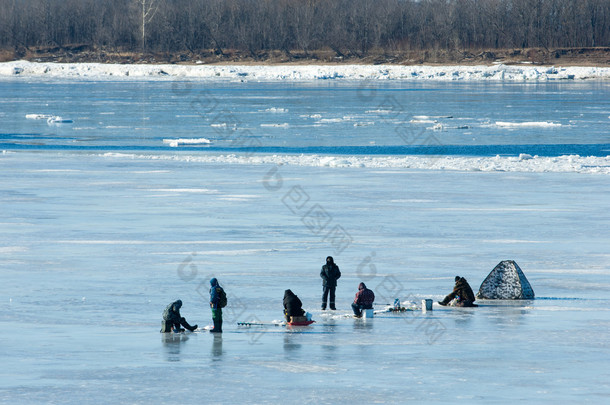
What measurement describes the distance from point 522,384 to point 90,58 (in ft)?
319

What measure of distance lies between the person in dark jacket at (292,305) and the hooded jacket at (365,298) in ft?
2.73

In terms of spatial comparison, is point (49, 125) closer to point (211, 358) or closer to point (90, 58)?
point (211, 358)

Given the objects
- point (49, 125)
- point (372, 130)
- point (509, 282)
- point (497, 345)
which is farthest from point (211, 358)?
point (49, 125)

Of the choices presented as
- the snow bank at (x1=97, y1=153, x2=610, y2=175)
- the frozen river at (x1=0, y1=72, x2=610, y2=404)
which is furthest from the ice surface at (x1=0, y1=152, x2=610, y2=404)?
the snow bank at (x1=97, y1=153, x2=610, y2=175)

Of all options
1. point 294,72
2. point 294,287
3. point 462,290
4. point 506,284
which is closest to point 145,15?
point 294,72

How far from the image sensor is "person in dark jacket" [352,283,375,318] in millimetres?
11441

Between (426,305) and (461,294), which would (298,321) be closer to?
(426,305)

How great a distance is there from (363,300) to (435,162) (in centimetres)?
1715

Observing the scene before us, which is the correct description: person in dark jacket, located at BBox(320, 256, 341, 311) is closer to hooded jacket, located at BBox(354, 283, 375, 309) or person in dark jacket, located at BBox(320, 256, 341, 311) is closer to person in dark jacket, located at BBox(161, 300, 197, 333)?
hooded jacket, located at BBox(354, 283, 375, 309)

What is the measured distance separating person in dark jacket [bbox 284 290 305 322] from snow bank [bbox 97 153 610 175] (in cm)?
1620

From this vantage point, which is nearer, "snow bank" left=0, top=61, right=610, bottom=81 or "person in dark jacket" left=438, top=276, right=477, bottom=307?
"person in dark jacket" left=438, top=276, right=477, bottom=307

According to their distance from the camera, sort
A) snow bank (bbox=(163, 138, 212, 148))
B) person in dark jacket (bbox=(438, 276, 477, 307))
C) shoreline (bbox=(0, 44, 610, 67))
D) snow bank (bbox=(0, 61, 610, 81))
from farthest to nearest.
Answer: shoreline (bbox=(0, 44, 610, 67)) → snow bank (bbox=(0, 61, 610, 81)) → snow bank (bbox=(163, 138, 212, 148)) → person in dark jacket (bbox=(438, 276, 477, 307))

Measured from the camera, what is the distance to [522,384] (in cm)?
839

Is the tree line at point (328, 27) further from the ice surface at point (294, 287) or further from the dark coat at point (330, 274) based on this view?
the dark coat at point (330, 274)
